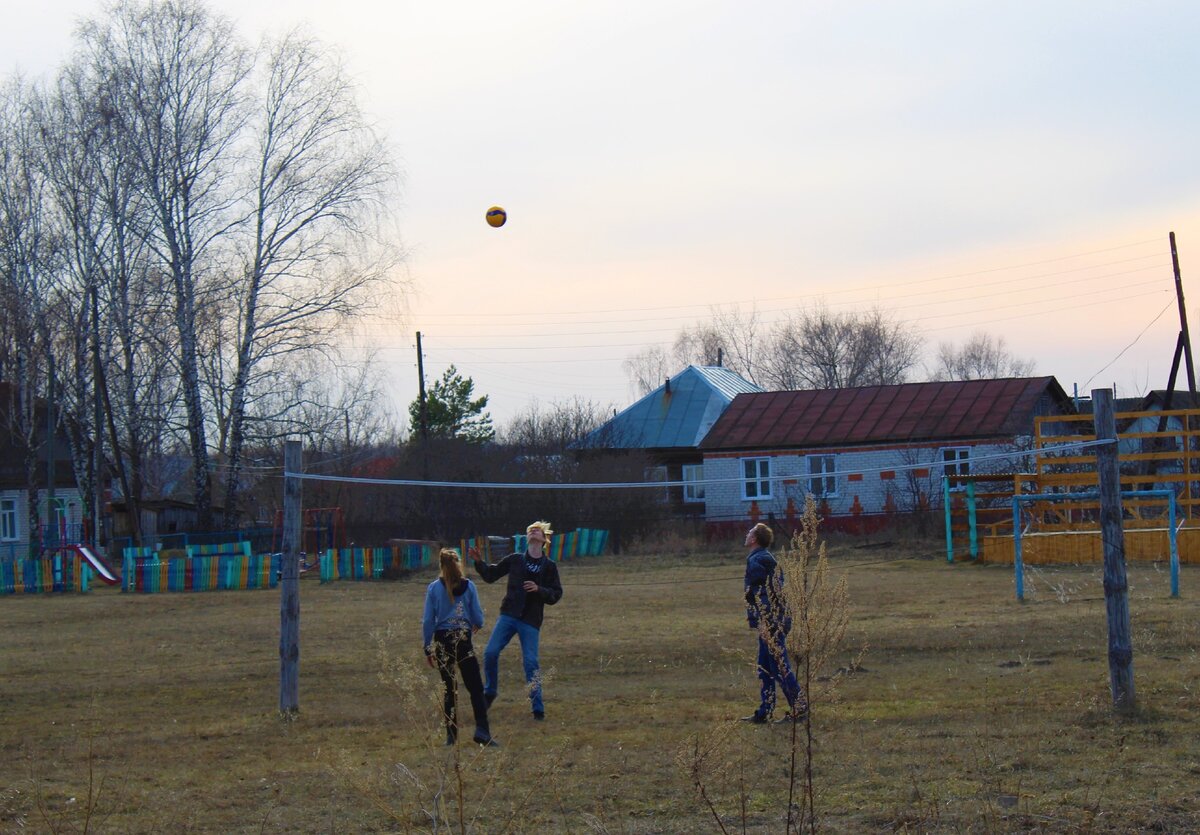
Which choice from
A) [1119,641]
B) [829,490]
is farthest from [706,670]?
[829,490]

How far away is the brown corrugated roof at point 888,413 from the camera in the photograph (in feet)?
138

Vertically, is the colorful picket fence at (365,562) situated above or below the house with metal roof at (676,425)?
below

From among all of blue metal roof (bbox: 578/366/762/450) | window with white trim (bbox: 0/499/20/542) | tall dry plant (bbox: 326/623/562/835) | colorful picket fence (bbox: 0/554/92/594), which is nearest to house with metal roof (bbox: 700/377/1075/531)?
blue metal roof (bbox: 578/366/762/450)

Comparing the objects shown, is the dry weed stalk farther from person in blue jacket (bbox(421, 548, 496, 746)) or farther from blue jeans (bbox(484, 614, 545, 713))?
blue jeans (bbox(484, 614, 545, 713))

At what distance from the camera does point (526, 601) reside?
1052 cm

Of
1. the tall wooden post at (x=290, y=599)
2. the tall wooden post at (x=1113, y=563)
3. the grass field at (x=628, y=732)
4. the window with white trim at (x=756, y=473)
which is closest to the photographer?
the grass field at (x=628, y=732)

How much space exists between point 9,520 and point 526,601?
4725 cm

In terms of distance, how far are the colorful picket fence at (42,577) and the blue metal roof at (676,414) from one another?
1025 inches

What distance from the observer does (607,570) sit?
106 ft

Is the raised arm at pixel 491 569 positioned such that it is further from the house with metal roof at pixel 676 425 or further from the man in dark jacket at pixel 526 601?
the house with metal roof at pixel 676 425

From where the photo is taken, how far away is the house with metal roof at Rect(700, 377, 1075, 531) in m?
41.6

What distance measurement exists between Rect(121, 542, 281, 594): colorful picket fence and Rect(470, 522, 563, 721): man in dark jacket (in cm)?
2220

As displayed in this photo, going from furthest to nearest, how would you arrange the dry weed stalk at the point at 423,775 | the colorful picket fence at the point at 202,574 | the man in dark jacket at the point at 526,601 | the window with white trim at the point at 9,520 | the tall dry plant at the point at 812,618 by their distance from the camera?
1. the window with white trim at the point at 9,520
2. the colorful picket fence at the point at 202,574
3. the man in dark jacket at the point at 526,601
4. the tall dry plant at the point at 812,618
5. the dry weed stalk at the point at 423,775

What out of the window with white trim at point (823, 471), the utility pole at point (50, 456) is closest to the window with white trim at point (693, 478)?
the window with white trim at point (823, 471)
